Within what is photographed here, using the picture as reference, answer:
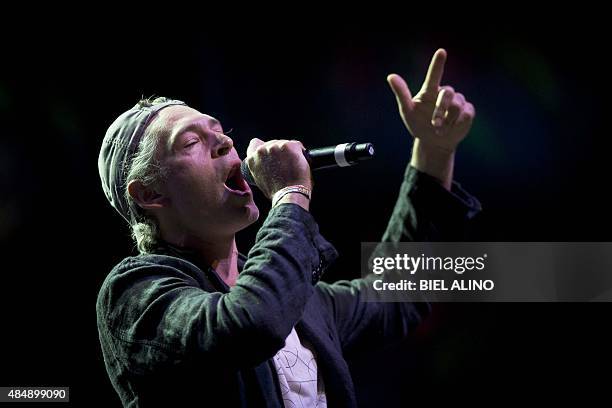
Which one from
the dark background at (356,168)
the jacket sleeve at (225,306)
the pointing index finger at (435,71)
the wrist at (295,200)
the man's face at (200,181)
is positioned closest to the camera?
the jacket sleeve at (225,306)

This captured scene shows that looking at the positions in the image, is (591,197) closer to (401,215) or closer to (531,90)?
(531,90)

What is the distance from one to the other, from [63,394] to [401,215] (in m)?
1.31

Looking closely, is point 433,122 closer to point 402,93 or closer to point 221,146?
point 402,93

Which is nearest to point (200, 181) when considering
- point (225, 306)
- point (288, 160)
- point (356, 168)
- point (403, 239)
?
point (288, 160)

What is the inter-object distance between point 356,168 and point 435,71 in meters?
0.70

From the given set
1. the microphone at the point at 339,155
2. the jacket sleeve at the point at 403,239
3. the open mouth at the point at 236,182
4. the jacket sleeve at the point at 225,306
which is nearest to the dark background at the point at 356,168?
the jacket sleeve at the point at 403,239

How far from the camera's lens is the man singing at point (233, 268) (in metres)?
1.03

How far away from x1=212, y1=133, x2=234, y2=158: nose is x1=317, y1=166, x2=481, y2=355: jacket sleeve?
1.41ft

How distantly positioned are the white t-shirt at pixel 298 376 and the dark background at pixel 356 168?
82 centimetres

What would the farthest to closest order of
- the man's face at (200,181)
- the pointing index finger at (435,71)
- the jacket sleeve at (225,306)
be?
the pointing index finger at (435,71) < the man's face at (200,181) < the jacket sleeve at (225,306)

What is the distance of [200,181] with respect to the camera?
127 cm

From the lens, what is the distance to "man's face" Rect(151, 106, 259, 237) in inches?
50.2

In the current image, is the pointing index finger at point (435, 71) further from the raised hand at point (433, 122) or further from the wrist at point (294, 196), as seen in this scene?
the wrist at point (294, 196)

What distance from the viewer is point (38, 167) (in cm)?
212
